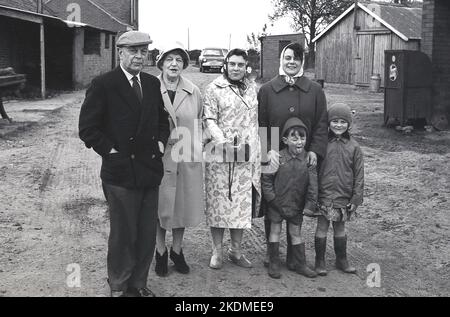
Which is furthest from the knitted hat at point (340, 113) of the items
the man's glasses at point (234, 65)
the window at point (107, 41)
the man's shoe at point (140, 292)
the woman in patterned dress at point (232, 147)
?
the window at point (107, 41)

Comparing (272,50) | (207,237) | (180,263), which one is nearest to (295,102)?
(180,263)

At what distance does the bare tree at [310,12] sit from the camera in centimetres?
5275

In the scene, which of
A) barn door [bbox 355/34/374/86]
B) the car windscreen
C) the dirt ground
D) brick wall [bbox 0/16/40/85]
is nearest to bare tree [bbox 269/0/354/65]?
the car windscreen

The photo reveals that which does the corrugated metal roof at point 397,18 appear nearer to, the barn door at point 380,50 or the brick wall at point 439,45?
the barn door at point 380,50

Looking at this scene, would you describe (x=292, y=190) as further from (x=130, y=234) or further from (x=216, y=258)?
(x=130, y=234)

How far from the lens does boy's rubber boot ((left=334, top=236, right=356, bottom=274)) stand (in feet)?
15.9

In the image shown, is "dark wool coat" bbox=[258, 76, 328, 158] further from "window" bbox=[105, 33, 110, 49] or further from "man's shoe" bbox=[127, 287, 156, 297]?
"window" bbox=[105, 33, 110, 49]

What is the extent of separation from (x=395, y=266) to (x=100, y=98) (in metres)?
2.90

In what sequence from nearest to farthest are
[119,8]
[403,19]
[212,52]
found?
[403,19] → [212,52] → [119,8]

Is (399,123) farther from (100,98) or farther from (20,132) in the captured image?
(100,98)

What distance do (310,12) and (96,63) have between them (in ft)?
102

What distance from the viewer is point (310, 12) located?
5403 cm

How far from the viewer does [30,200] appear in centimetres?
708

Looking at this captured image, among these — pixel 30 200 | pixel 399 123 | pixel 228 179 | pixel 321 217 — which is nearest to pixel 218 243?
pixel 228 179
